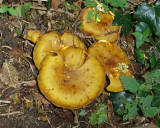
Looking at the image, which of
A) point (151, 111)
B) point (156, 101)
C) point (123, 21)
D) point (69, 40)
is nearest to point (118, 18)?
point (123, 21)

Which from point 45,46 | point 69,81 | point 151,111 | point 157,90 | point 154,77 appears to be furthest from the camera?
point 154,77

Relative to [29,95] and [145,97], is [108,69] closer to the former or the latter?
[145,97]

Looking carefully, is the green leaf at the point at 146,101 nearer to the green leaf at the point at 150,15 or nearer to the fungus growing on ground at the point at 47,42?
the green leaf at the point at 150,15

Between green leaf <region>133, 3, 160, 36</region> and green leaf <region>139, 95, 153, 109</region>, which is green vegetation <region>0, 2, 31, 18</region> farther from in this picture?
green leaf <region>139, 95, 153, 109</region>

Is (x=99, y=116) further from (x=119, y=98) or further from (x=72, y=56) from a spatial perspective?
(x=72, y=56)

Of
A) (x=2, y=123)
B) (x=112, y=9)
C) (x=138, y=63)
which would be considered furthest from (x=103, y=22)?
(x=2, y=123)

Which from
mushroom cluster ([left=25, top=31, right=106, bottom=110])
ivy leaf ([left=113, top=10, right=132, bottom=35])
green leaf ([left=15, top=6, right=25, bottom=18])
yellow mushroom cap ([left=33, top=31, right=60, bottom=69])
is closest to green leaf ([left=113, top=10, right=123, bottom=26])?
ivy leaf ([left=113, top=10, right=132, bottom=35])
